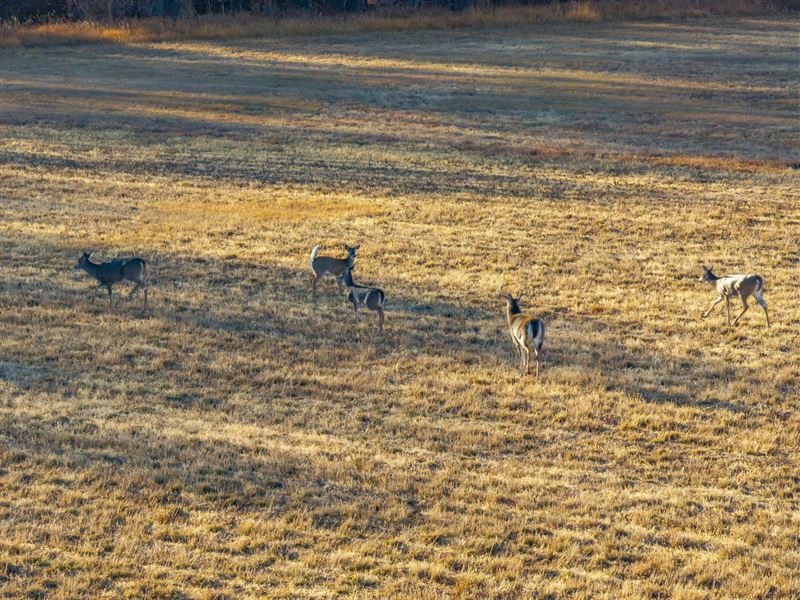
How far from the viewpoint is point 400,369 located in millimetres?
14727

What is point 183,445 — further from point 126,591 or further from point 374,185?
point 374,185

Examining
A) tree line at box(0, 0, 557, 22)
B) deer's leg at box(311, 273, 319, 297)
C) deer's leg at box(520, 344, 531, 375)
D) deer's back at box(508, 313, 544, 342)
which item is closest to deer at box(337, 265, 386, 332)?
deer's leg at box(311, 273, 319, 297)

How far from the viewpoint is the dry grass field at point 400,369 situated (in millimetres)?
9656

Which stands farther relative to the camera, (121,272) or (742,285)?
(121,272)

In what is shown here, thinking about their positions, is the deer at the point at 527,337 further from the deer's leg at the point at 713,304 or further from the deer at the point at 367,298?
the deer's leg at the point at 713,304

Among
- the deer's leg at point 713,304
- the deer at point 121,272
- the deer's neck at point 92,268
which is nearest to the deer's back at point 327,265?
A: the deer at point 121,272

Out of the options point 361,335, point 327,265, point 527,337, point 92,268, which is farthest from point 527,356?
point 92,268

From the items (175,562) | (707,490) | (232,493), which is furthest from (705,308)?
(175,562)

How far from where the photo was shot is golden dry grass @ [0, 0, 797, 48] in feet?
182

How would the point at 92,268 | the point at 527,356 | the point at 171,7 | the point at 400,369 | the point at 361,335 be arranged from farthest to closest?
1. the point at 171,7
2. the point at 92,268
3. the point at 361,335
4. the point at 400,369
5. the point at 527,356

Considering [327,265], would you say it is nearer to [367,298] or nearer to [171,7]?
[367,298]

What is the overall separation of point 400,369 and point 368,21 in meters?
46.6

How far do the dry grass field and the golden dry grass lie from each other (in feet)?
69.2

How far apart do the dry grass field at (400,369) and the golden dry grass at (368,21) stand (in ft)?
69.2
